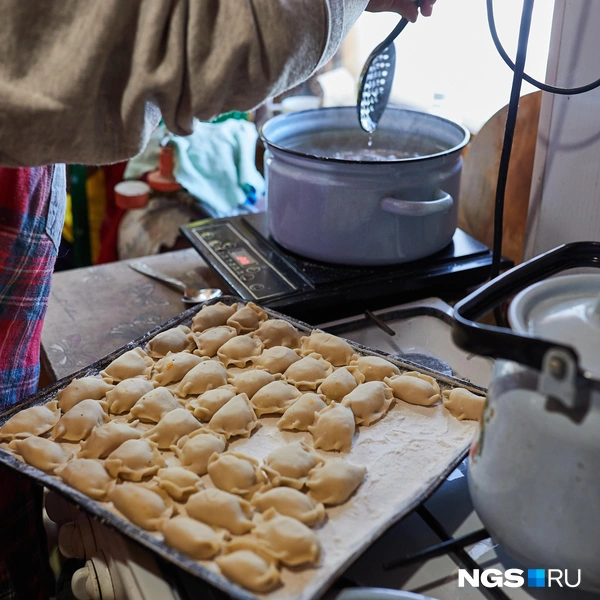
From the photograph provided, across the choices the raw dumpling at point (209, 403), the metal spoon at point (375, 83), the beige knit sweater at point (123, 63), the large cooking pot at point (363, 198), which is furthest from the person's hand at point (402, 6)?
the raw dumpling at point (209, 403)

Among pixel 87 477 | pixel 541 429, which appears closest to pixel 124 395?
pixel 87 477

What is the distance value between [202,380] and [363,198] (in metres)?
0.40

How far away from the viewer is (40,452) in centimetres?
69

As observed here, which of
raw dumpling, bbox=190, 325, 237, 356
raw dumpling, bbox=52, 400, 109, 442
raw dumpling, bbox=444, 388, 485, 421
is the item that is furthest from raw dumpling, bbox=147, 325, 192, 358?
raw dumpling, bbox=444, 388, 485, 421

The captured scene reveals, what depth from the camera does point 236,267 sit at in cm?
114

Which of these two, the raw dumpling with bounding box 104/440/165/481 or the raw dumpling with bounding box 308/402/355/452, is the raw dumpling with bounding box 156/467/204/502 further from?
the raw dumpling with bounding box 308/402/355/452

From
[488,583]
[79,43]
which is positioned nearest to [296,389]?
[488,583]

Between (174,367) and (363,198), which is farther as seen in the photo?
(363,198)

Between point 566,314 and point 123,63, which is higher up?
point 123,63

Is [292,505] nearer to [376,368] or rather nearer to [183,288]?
[376,368]

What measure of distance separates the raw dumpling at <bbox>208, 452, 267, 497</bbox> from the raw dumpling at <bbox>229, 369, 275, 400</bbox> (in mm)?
134

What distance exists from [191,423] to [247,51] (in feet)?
1.29

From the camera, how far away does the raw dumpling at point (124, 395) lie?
2.60 ft

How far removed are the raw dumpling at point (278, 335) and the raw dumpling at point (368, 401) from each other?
0.48 feet
